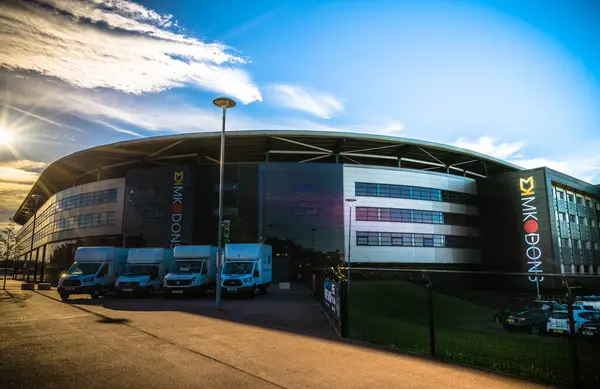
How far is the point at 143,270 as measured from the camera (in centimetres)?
2395

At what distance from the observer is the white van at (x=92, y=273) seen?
2202 centimetres

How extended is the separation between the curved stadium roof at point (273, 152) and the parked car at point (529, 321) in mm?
36991

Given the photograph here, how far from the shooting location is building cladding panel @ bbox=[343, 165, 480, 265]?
43.8 metres

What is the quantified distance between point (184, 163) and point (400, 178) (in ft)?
91.3

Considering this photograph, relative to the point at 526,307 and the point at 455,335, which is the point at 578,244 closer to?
the point at 455,335

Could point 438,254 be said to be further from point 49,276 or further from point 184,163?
point 49,276

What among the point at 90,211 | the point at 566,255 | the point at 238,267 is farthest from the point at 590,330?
the point at 90,211

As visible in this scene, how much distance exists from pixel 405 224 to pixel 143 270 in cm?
3100

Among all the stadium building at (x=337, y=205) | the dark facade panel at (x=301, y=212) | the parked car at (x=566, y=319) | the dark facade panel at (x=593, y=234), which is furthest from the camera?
the dark facade panel at (x=593, y=234)

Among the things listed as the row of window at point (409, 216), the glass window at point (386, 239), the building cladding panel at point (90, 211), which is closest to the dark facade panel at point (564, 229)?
the row of window at point (409, 216)

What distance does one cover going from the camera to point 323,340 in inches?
361

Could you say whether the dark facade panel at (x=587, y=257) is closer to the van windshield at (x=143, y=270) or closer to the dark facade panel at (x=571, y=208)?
the dark facade panel at (x=571, y=208)

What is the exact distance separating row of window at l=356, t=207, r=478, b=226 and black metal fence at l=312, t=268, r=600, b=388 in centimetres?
3513

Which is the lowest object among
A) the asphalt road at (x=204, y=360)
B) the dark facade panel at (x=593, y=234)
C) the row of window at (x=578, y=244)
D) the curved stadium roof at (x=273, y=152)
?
the asphalt road at (x=204, y=360)
